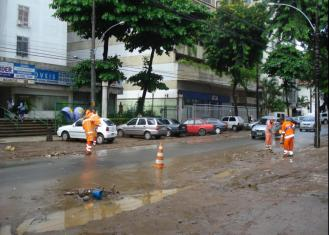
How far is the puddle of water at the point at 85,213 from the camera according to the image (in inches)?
297

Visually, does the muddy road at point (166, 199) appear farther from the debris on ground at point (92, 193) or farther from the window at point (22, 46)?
the window at point (22, 46)

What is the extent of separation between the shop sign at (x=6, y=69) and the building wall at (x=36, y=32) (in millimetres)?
3334

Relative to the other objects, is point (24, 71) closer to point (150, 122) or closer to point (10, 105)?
point (10, 105)

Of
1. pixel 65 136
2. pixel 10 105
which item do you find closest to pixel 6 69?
pixel 10 105

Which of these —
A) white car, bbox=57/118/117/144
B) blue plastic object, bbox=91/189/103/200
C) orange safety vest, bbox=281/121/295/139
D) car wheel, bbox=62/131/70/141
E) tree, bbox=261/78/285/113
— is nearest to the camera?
blue plastic object, bbox=91/189/103/200

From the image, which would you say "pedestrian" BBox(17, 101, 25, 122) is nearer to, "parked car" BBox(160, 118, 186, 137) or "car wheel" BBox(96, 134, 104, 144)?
"car wheel" BBox(96, 134, 104, 144)

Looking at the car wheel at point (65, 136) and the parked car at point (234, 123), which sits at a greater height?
the parked car at point (234, 123)

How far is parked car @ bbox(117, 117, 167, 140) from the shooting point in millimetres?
31281

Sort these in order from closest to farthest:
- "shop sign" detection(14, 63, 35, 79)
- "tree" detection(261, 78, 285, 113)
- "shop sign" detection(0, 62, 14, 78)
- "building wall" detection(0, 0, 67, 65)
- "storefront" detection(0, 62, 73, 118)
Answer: "shop sign" detection(0, 62, 14, 78) → "storefront" detection(0, 62, 73, 118) → "shop sign" detection(14, 63, 35, 79) → "building wall" detection(0, 0, 67, 65) → "tree" detection(261, 78, 285, 113)

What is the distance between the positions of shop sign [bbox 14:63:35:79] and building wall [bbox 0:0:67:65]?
2892mm

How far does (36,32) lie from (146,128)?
13.8 meters

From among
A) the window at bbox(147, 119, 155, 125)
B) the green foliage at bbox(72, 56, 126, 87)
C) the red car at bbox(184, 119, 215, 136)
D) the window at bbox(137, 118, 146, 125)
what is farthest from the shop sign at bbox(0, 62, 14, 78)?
the red car at bbox(184, 119, 215, 136)

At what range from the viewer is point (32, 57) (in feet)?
123

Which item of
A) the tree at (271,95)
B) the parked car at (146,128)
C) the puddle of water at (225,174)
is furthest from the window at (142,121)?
the tree at (271,95)
